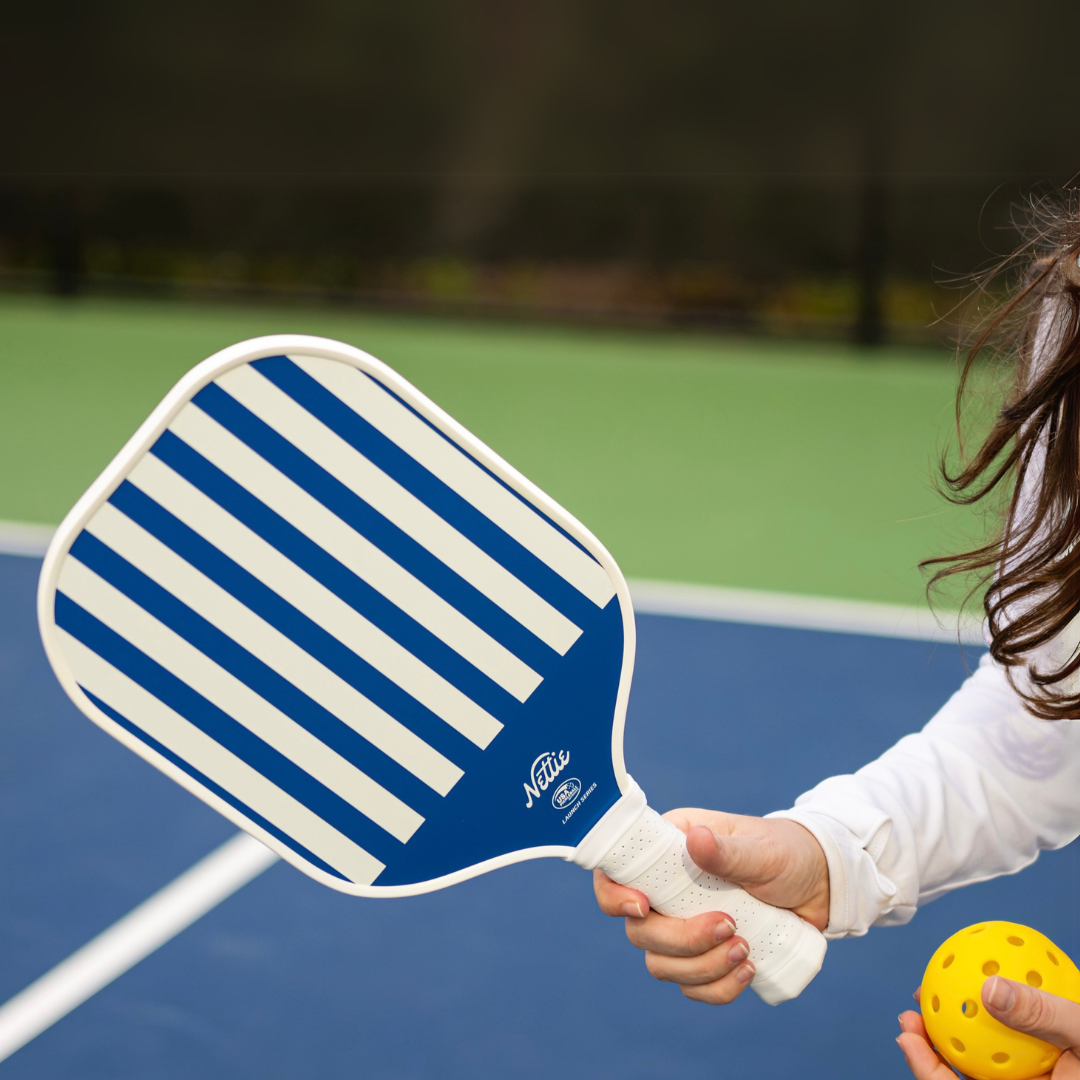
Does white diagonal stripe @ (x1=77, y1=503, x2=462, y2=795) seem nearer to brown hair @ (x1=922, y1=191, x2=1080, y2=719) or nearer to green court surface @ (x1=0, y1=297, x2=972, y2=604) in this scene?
brown hair @ (x1=922, y1=191, x2=1080, y2=719)

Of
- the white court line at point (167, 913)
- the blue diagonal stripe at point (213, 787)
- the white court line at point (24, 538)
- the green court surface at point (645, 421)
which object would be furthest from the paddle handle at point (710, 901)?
the white court line at point (24, 538)

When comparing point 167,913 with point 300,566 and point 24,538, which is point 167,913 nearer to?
point 300,566

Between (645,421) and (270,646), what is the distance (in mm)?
4503

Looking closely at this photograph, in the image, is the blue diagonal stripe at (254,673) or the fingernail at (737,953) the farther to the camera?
the fingernail at (737,953)

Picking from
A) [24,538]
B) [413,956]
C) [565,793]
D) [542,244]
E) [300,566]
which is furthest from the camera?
[542,244]

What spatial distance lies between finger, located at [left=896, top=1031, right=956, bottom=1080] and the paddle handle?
0.10m

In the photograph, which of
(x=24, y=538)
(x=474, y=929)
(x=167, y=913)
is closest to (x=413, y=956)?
(x=474, y=929)

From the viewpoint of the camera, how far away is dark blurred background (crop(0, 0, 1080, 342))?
718 centimetres

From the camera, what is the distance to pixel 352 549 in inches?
30.4

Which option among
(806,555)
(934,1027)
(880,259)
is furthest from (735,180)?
(934,1027)

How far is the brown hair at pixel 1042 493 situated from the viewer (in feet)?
3.05

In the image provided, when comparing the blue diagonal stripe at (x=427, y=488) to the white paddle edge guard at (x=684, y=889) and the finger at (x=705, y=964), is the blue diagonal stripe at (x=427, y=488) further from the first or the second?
the finger at (x=705, y=964)

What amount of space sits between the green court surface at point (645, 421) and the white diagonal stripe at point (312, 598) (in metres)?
1.93

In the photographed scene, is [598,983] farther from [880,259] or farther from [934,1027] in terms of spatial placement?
[880,259]
